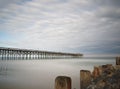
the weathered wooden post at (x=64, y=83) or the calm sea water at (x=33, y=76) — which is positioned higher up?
the weathered wooden post at (x=64, y=83)

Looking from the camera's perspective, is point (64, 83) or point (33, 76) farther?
point (33, 76)

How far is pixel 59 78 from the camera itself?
1.84m

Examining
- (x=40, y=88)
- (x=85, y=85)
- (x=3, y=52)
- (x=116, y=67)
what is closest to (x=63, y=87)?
(x=85, y=85)

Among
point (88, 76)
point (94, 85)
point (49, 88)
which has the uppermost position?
point (88, 76)

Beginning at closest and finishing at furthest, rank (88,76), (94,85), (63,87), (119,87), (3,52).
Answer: (63,87) < (88,76) < (119,87) < (94,85) < (3,52)

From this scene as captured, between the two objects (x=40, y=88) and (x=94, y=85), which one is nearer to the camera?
(x=94, y=85)

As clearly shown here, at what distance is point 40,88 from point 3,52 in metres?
36.8

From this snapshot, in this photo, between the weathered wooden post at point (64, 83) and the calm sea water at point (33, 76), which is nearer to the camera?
the weathered wooden post at point (64, 83)

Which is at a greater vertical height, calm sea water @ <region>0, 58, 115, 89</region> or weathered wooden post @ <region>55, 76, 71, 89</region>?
weathered wooden post @ <region>55, 76, 71, 89</region>

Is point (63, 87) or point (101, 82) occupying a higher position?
point (63, 87)

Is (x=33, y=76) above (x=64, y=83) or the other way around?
the other way around

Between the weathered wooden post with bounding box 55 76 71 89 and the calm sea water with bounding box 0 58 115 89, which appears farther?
the calm sea water with bounding box 0 58 115 89

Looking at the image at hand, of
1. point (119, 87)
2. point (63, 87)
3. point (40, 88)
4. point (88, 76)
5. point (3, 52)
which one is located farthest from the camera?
point (3, 52)

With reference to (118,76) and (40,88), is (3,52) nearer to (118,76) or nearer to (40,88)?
(40,88)
